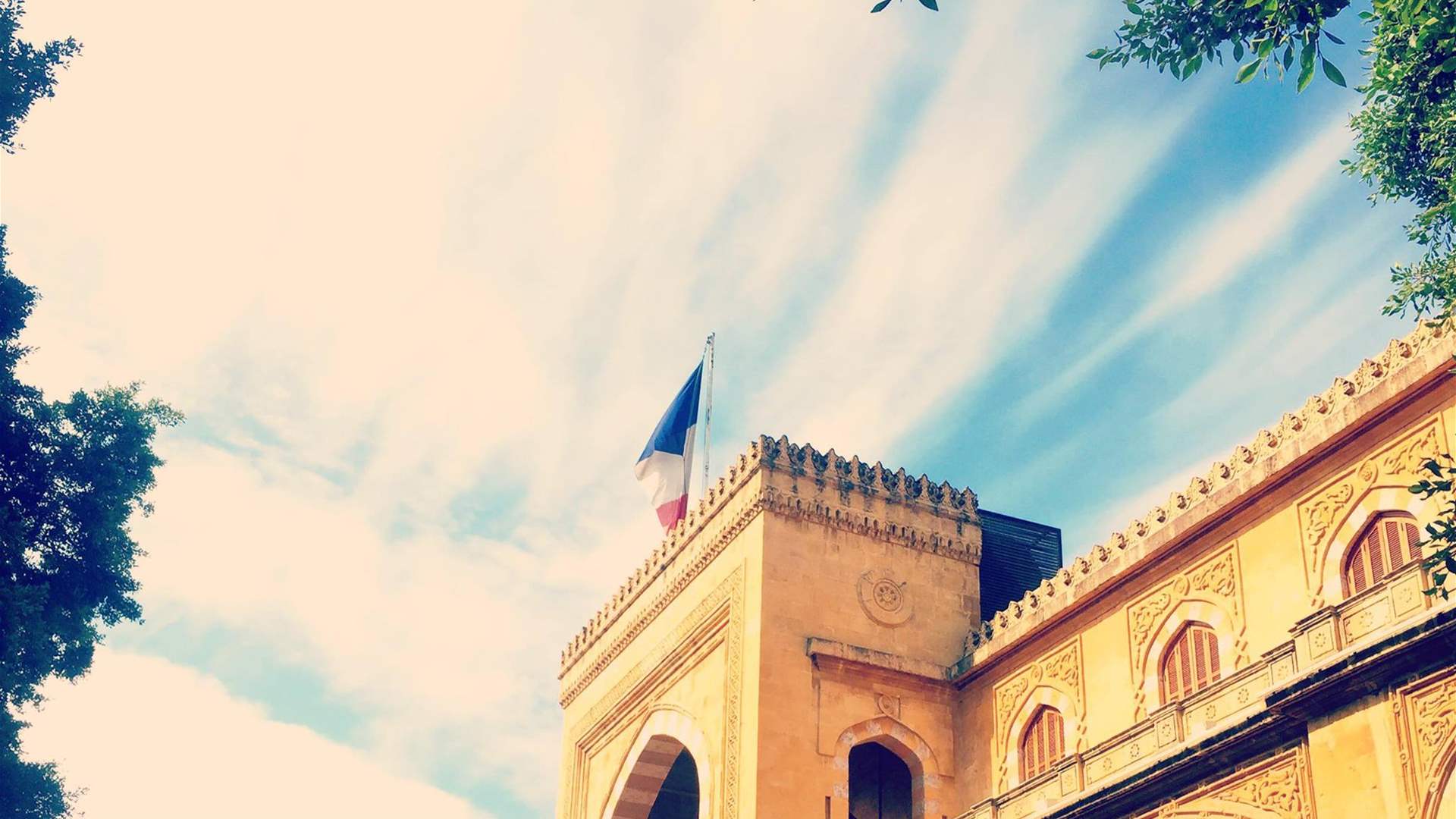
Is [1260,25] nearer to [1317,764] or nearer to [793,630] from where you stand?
[1317,764]

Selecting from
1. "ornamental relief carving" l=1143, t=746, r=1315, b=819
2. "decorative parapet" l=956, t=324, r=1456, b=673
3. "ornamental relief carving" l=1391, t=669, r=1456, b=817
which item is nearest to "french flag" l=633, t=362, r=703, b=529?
"decorative parapet" l=956, t=324, r=1456, b=673

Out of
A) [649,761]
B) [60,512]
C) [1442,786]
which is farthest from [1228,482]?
[60,512]

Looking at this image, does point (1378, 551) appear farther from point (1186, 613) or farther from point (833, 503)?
point (833, 503)

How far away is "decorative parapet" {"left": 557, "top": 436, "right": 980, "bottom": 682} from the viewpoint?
67.4 ft

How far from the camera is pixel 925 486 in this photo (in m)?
21.4

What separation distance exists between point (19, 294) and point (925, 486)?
12250 mm

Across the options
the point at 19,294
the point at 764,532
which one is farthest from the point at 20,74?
the point at 764,532

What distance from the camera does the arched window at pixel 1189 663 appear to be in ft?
52.2

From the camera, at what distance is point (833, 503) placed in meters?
20.7

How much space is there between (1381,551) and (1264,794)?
2.68 m

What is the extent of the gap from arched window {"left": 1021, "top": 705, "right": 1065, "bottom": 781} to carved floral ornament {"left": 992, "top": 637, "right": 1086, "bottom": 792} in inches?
3.9

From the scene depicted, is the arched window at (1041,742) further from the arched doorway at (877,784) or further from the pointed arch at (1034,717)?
the arched doorway at (877,784)

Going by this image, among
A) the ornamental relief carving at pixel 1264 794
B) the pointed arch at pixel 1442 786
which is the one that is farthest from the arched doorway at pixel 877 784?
the pointed arch at pixel 1442 786

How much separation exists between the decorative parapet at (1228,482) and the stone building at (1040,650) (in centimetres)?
3
